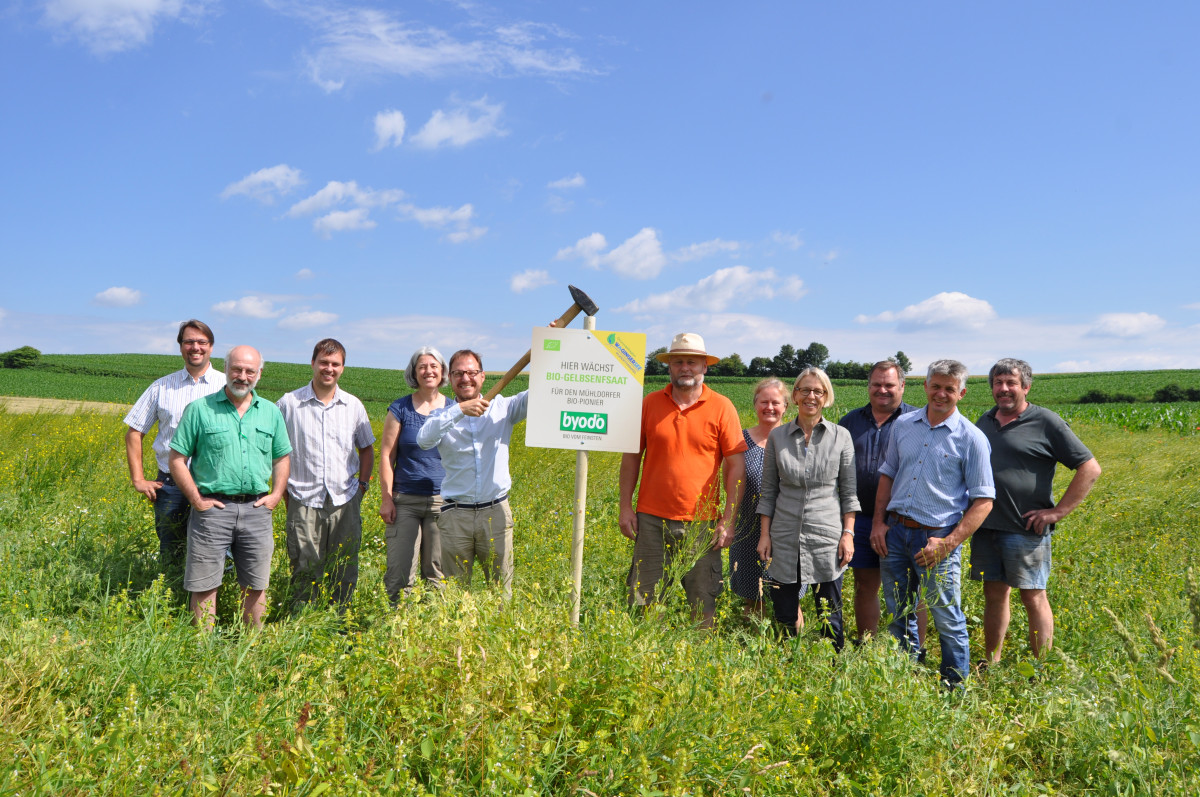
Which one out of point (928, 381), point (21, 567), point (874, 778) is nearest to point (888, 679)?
point (874, 778)

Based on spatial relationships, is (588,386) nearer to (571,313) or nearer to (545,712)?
(571,313)

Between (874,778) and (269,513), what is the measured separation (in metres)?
3.78

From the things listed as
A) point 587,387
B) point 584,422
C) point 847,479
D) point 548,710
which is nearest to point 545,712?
point 548,710

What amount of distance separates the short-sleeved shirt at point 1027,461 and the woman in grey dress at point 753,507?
58.1 inches

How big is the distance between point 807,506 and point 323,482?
10.5 ft

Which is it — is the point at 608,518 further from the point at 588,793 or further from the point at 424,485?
the point at 588,793

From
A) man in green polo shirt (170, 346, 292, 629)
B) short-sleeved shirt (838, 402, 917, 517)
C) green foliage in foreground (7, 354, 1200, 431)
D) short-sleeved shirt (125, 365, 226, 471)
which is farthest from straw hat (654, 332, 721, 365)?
green foliage in foreground (7, 354, 1200, 431)

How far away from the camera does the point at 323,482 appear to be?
473 centimetres

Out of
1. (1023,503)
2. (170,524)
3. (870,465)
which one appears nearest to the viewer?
(1023,503)

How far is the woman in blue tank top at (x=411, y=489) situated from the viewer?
4793 mm

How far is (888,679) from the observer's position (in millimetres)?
3107

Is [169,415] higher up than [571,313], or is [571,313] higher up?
[571,313]

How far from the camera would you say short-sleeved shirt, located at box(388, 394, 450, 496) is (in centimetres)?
480

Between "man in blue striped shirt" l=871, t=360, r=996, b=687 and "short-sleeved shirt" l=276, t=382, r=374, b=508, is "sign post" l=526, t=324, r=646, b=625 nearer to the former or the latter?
"short-sleeved shirt" l=276, t=382, r=374, b=508
